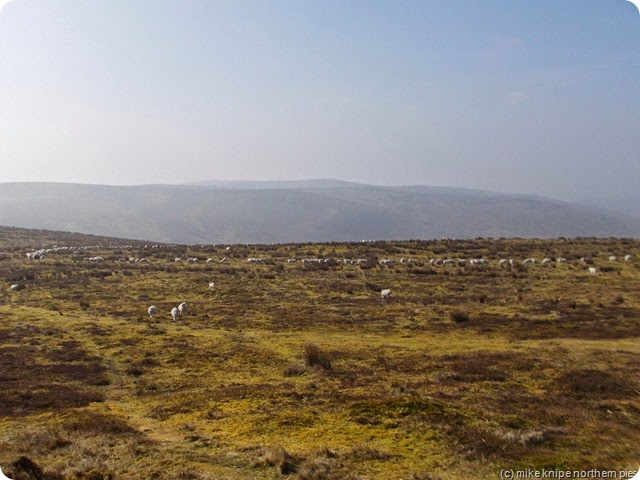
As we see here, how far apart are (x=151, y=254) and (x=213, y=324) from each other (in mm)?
40146

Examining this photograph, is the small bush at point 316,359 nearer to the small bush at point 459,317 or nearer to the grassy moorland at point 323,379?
the grassy moorland at point 323,379

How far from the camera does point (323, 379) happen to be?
16.3m

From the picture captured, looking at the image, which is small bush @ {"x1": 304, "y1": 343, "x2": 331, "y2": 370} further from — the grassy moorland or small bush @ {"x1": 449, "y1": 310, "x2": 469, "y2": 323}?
small bush @ {"x1": 449, "y1": 310, "x2": 469, "y2": 323}

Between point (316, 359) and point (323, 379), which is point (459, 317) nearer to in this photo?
point (316, 359)

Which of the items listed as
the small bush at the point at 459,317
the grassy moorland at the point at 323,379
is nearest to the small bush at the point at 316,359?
the grassy moorland at the point at 323,379

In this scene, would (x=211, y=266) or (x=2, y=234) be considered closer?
(x=211, y=266)

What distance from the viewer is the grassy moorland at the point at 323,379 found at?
1023 cm

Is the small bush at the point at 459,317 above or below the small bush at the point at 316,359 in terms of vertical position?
above

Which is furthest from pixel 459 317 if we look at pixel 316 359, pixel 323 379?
pixel 323 379

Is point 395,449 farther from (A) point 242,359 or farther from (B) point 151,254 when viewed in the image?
(B) point 151,254

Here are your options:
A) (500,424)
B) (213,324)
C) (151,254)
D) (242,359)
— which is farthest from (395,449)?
(151,254)

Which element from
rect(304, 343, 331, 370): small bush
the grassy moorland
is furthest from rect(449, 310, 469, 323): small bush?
rect(304, 343, 331, 370): small bush

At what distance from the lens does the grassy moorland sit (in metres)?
10.2

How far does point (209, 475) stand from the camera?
9500 mm
